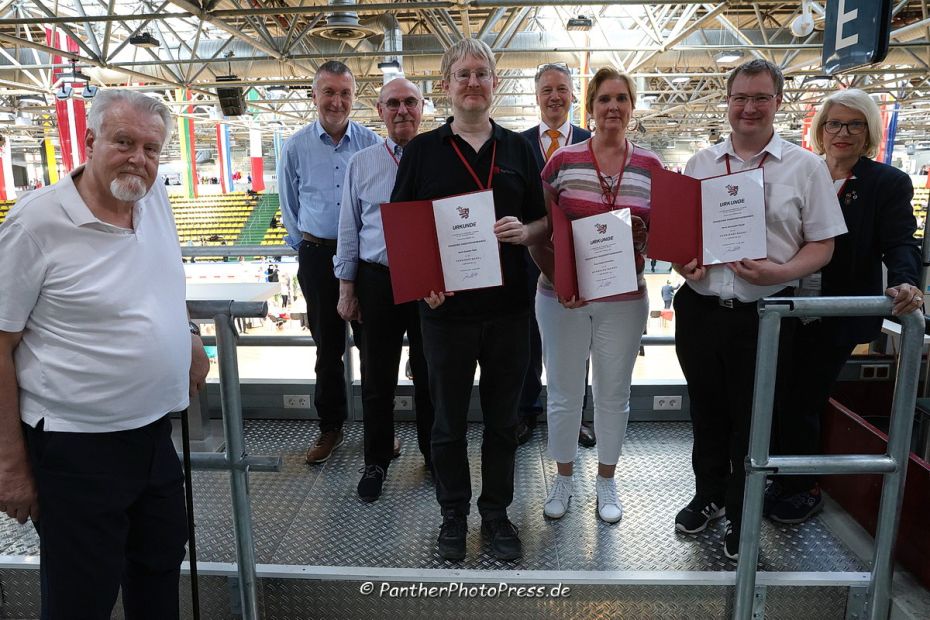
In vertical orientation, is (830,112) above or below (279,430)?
above

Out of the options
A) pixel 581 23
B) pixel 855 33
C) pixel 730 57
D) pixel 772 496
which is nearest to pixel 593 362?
pixel 772 496

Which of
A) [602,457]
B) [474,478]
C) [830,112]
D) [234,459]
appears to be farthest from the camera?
[474,478]

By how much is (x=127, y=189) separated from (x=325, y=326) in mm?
1383

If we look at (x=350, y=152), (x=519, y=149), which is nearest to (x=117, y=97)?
(x=519, y=149)

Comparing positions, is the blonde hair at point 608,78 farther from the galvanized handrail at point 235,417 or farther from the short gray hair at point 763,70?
the galvanized handrail at point 235,417

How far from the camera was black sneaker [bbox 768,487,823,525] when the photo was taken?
2238 mm

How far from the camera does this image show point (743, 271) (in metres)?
1.82

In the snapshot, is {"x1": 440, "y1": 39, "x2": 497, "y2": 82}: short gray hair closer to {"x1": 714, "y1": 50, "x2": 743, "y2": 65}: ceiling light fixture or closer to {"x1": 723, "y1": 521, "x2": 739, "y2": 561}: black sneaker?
{"x1": 723, "y1": 521, "x2": 739, "y2": 561}: black sneaker

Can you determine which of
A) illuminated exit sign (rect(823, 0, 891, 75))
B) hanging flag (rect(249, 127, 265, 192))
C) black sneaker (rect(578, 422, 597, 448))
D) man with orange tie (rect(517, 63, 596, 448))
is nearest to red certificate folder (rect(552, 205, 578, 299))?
man with orange tie (rect(517, 63, 596, 448))

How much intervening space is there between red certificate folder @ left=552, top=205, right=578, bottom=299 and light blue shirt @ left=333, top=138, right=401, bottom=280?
68 cm

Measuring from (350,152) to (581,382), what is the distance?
4.41 feet

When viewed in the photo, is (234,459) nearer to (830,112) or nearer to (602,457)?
(602,457)

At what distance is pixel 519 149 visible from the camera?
1.97 metres

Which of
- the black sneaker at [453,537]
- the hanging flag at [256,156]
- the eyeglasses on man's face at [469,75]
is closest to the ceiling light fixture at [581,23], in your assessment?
the eyeglasses on man's face at [469,75]
